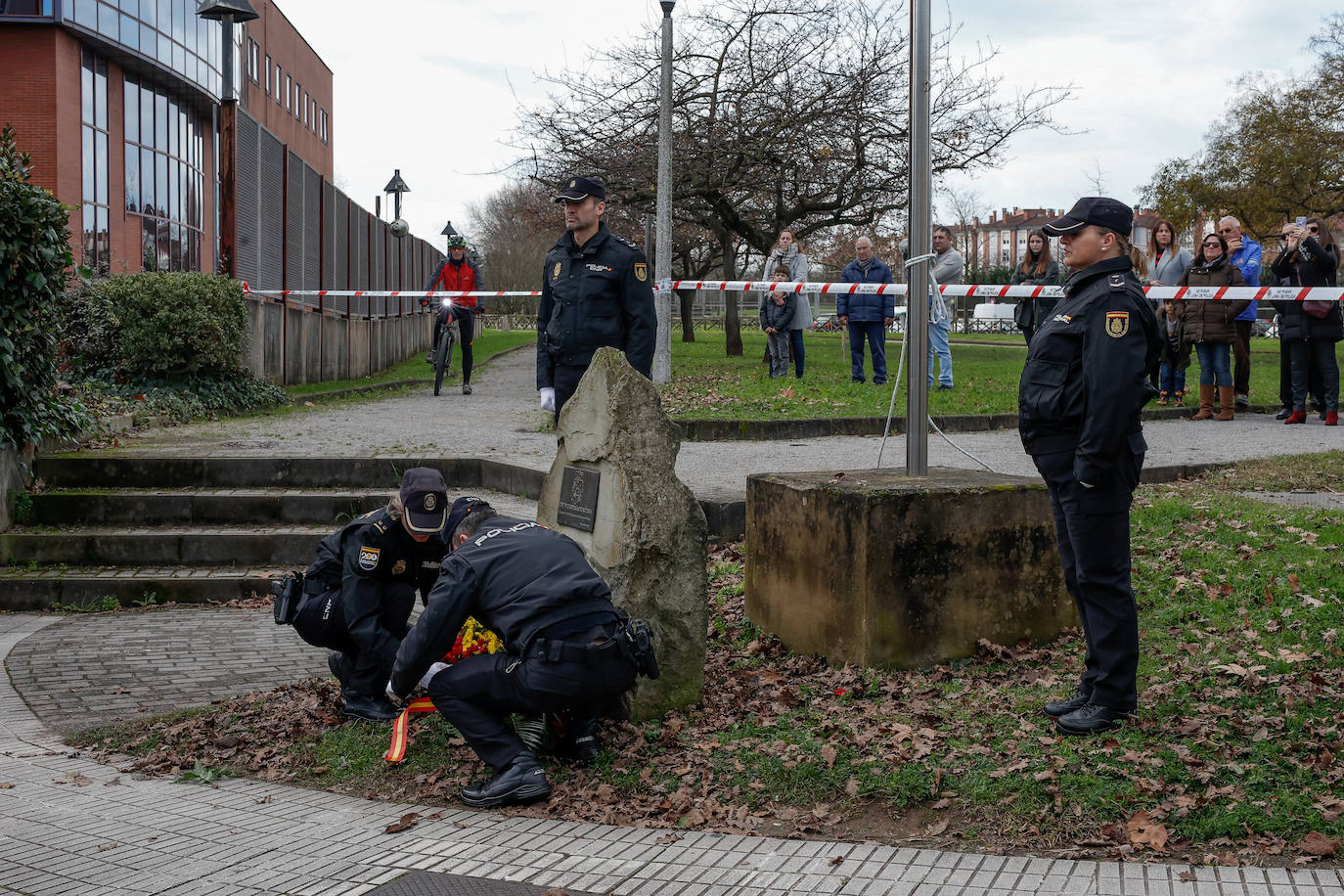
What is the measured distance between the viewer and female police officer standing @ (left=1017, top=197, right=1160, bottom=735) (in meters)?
4.64

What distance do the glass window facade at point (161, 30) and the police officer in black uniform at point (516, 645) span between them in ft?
89.6

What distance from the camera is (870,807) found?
4.47 m

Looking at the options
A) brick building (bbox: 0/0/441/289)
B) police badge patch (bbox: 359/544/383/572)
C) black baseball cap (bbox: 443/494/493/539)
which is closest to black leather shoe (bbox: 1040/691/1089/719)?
black baseball cap (bbox: 443/494/493/539)

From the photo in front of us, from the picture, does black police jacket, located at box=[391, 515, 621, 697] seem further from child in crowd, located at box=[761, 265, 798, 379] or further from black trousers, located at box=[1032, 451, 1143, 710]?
child in crowd, located at box=[761, 265, 798, 379]

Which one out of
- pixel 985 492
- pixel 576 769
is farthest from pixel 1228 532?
pixel 576 769

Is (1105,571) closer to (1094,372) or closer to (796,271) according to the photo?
(1094,372)

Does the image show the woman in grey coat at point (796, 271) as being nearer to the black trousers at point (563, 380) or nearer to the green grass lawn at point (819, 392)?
the green grass lawn at point (819, 392)

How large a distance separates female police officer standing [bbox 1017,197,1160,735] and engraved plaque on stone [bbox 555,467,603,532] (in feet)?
6.49

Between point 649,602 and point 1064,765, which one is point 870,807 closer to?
point 1064,765

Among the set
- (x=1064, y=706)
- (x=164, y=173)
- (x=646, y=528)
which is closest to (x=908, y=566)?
(x=1064, y=706)

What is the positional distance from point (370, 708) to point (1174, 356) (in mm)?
12034

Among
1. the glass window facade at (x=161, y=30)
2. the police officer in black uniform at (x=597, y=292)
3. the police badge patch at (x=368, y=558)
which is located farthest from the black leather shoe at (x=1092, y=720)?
the glass window facade at (x=161, y=30)

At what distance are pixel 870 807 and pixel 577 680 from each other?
1.24 metres

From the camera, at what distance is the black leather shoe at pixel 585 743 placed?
200 inches
